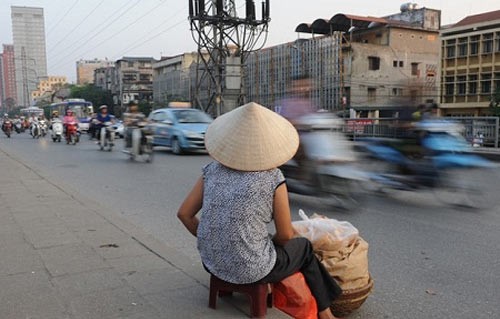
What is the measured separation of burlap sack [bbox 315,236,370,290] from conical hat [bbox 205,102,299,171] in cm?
73

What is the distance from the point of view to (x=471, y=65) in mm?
39781

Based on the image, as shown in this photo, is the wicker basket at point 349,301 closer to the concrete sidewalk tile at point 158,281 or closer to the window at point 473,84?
the concrete sidewalk tile at point 158,281

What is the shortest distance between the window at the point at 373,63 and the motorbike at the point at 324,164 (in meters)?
44.5

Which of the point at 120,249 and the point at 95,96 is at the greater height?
the point at 95,96

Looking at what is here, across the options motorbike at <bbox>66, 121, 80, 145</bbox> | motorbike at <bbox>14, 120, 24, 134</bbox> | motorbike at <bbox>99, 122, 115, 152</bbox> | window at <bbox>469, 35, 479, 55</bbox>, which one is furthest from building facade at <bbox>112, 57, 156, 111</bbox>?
motorbike at <bbox>99, 122, 115, 152</bbox>

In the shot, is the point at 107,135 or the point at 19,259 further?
the point at 107,135

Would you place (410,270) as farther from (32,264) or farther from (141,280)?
(32,264)

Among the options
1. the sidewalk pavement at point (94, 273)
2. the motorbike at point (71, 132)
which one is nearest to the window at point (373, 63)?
the motorbike at point (71, 132)

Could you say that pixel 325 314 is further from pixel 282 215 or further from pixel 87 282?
pixel 87 282

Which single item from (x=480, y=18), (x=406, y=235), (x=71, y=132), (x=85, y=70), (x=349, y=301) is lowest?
(x=406, y=235)

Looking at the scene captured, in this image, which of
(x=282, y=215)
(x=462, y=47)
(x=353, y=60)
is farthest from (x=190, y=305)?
(x=353, y=60)

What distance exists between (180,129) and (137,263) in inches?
458

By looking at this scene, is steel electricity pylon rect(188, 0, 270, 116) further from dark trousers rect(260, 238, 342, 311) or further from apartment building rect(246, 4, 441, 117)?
dark trousers rect(260, 238, 342, 311)

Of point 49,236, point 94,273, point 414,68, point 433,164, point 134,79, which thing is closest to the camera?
point 94,273
